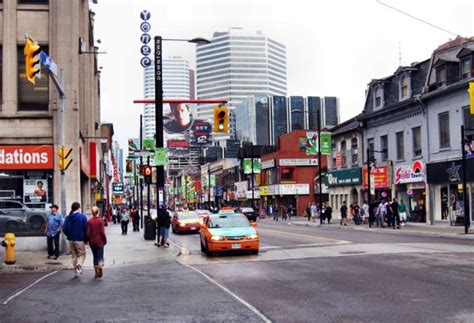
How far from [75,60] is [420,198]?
26947 millimetres

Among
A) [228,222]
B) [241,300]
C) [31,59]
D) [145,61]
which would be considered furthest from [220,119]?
[241,300]

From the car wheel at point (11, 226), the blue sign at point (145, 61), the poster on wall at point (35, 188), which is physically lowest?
the car wheel at point (11, 226)

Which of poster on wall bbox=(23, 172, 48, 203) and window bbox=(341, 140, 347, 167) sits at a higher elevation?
window bbox=(341, 140, 347, 167)

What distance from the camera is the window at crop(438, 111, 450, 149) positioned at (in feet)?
131

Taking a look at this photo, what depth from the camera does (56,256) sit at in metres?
21.1

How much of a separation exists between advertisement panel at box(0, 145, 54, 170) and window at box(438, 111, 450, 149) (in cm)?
2522

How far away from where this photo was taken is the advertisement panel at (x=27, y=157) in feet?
84.0

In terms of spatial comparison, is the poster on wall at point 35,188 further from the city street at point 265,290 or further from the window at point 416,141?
the window at point 416,141

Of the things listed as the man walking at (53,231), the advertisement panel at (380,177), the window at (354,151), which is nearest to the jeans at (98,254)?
the man walking at (53,231)

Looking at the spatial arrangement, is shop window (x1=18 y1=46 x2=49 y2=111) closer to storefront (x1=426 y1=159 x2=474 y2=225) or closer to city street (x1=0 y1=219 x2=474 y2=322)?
city street (x1=0 y1=219 x2=474 y2=322)

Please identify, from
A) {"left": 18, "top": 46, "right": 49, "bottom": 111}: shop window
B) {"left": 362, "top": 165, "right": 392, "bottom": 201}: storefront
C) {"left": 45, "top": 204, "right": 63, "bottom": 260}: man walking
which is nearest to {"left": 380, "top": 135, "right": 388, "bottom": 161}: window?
{"left": 362, "top": 165, "right": 392, "bottom": 201}: storefront

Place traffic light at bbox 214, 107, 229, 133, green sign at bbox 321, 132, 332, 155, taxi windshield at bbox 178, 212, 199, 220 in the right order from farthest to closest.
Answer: green sign at bbox 321, 132, 332, 155, taxi windshield at bbox 178, 212, 199, 220, traffic light at bbox 214, 107, 229, 133

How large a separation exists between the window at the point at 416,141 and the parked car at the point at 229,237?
2450cm

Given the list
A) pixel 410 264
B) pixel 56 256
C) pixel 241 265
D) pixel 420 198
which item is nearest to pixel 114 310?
pixel 241 265
